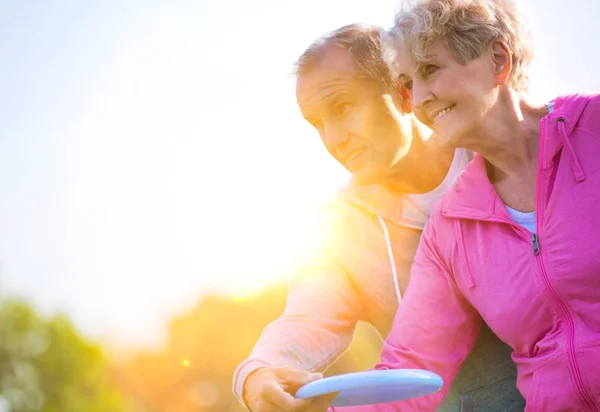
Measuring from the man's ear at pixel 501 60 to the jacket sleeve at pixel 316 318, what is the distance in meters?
1.35

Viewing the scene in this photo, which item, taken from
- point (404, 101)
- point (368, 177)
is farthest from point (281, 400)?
point (404, 101)

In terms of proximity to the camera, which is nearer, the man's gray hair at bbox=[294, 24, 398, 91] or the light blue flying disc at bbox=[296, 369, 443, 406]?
the light blue flying disc at bbox=[296, 369, 443, 406]

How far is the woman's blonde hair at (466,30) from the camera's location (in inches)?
131

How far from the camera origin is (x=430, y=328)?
3469 mm

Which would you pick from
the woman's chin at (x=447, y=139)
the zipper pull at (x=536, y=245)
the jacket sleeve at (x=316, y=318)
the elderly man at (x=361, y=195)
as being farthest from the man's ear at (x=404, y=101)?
the zipper pull at (x=536, y=245)

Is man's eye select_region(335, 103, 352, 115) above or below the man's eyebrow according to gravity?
below

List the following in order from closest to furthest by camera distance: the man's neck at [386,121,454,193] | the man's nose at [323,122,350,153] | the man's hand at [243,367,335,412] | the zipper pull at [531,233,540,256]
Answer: the zipper pull at [531,233,540,256] → the man's hand at [243,367,335,412] → the man's nose at [323,122,350,153] → the man's neck at [386,121,454,193]

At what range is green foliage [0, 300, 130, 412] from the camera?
123 ft

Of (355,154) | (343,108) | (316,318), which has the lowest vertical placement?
(316,318)

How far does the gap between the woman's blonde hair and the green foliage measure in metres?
35.9

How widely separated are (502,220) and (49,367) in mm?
38252

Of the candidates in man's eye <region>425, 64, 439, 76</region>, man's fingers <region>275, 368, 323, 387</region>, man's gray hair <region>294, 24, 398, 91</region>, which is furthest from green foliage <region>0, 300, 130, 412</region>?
man's eye <region>425, 64, 439, 76</region>

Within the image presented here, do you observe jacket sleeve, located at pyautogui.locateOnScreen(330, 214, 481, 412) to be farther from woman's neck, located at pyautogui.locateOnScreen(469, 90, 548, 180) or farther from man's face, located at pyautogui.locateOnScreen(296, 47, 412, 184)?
Answer: man's face, located at pyautogui.locateOnScreen(296, 47, 412, 184)

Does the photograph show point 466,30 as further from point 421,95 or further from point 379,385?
point 379,385
